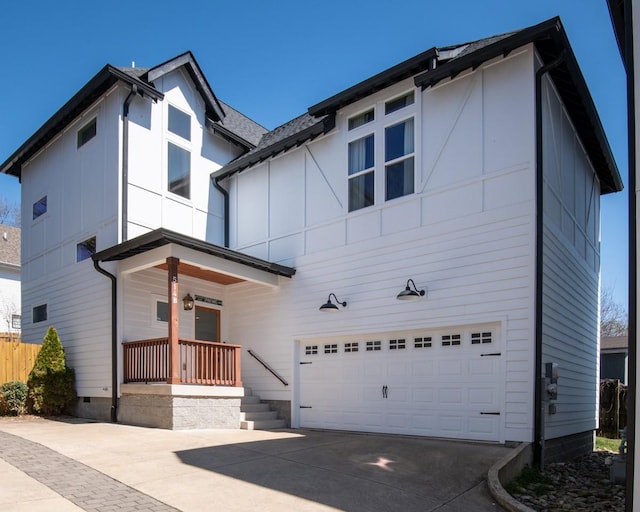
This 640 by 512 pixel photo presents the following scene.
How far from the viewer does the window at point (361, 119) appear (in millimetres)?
10945

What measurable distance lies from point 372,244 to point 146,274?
16.9 ft

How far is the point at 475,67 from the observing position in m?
9.25

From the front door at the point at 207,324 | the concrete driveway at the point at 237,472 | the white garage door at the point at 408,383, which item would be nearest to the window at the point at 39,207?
the front door at the point at 207,324

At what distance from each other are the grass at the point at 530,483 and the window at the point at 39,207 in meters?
13.3

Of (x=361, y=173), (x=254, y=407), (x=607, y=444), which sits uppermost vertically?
(x=361, y=173)

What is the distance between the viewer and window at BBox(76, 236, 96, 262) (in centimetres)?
1200

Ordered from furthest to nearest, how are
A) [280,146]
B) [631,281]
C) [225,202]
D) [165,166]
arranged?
[225,202], [165,166], [280,146], [631,281]

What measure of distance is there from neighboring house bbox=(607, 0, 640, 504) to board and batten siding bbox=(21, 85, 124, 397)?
9.86 m

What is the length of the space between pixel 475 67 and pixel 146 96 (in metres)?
7.40

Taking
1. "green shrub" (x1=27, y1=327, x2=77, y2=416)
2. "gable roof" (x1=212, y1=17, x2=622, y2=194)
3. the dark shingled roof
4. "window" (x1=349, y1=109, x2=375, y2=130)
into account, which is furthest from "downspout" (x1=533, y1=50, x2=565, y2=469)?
the dark shingled roof

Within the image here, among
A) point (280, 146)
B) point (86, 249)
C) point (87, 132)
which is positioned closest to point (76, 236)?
point (86, 249)

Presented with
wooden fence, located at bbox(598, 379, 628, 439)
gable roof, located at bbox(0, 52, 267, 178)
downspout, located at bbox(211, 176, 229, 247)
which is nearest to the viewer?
gable roof, located at bbox(0, 52, 267, 178)

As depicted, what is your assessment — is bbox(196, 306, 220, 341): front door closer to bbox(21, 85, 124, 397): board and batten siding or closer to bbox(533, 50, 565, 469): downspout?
bbox(21, 85, 124, 397): board and batten siding

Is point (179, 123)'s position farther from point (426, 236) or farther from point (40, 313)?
point (426, 236)
